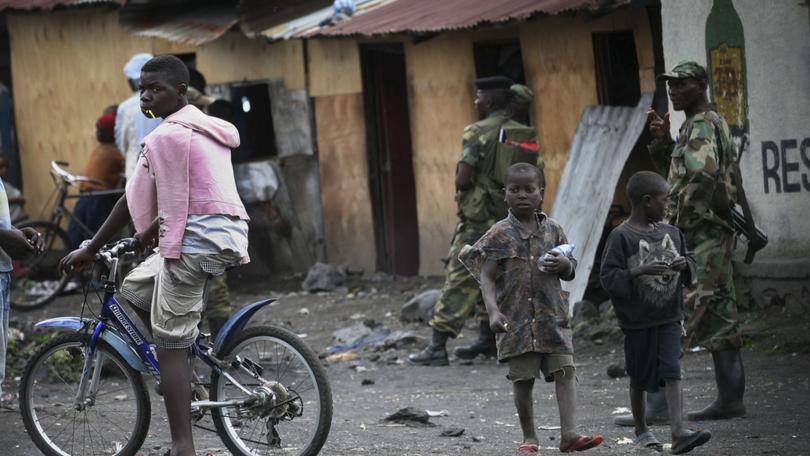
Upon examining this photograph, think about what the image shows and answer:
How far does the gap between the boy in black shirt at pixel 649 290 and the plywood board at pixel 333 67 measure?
867cm

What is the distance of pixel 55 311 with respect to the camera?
13.4 m

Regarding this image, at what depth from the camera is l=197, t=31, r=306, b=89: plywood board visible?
1511 centimetres

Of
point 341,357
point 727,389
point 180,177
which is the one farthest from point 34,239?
point 341,357

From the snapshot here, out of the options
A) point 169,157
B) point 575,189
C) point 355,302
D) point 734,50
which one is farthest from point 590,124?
point 169,157

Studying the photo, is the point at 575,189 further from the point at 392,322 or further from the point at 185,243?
the point at 185,243

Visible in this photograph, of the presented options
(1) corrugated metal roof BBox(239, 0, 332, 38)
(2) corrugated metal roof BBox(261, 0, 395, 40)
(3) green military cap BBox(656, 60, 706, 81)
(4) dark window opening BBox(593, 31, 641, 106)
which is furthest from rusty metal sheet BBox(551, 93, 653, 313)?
(1) corrugated metal roof BBox(239, 0, 332, 38)

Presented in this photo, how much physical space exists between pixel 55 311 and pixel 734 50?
719 centimetres

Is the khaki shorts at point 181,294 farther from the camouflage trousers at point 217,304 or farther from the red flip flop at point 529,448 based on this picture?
the camouflage trousers at point 217,304

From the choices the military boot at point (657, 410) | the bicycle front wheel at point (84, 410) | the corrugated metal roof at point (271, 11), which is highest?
the corrugated metal roof at point (271, 11)

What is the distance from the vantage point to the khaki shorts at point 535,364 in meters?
5.82

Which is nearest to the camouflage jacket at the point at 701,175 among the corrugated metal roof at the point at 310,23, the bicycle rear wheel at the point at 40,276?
the corrugated metal roof at the point at 310,23

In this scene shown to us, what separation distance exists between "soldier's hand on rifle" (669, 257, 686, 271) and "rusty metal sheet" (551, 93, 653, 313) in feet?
15.0

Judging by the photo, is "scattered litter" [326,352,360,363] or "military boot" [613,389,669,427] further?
"scattered litter" [326,352,360,363]

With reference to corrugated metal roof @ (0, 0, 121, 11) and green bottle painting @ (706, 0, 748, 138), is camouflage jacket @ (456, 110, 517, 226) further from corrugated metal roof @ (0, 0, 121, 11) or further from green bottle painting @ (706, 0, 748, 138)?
corrugated metal roof @ (0, 0, 121, 11)
